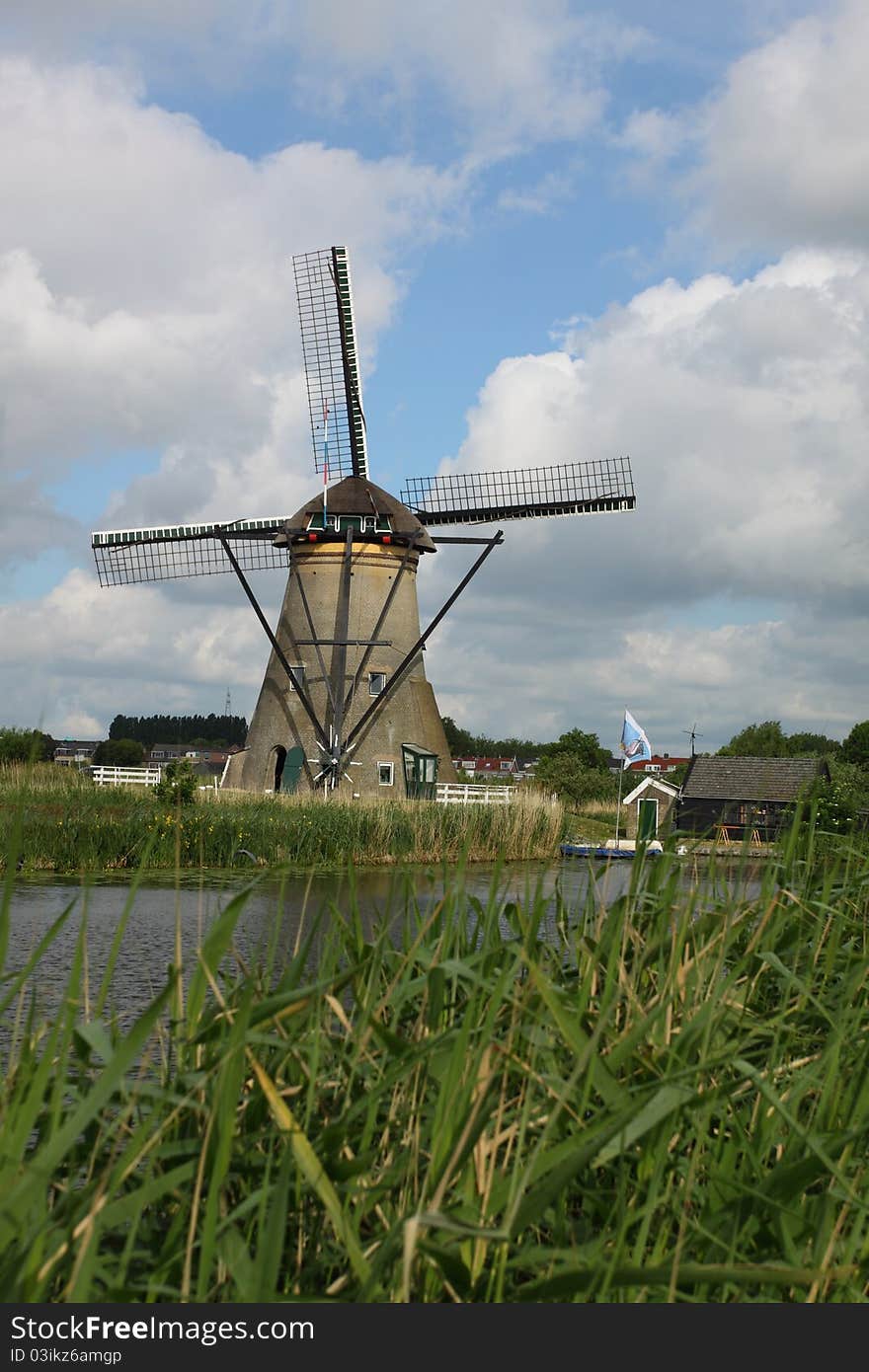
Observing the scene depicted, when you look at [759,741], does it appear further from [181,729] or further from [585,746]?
[181,729]

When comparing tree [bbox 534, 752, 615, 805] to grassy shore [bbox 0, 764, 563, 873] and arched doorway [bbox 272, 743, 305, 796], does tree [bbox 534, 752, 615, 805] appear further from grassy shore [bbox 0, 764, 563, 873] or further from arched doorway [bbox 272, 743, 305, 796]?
grassy shore [bbox 0, 764, 563, 873]

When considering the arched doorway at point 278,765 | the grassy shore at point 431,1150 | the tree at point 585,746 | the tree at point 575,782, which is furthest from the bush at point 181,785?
the tree at point 585,746

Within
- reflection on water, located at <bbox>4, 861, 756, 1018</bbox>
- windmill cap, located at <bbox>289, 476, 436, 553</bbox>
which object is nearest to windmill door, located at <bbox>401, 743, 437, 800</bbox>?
windmill cap, located at <bbox>289, 476, 436, 553</bbox>

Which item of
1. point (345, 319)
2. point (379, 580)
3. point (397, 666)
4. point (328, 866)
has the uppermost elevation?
point (345, 319)

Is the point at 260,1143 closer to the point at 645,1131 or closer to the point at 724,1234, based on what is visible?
the point at 645,1131

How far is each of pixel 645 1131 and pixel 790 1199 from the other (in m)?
0.33

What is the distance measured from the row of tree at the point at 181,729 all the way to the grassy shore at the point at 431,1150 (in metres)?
90.5

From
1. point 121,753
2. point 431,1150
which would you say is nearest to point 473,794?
point 431,1150

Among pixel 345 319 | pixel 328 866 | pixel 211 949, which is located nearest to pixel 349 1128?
pixel 211 949

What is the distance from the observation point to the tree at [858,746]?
71.2 metres

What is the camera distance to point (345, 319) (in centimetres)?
2647

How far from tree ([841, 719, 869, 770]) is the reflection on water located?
5938 centimetres

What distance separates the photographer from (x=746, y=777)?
3922cm

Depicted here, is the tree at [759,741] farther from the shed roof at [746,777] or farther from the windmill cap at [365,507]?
the windmill cap at [365,507]
